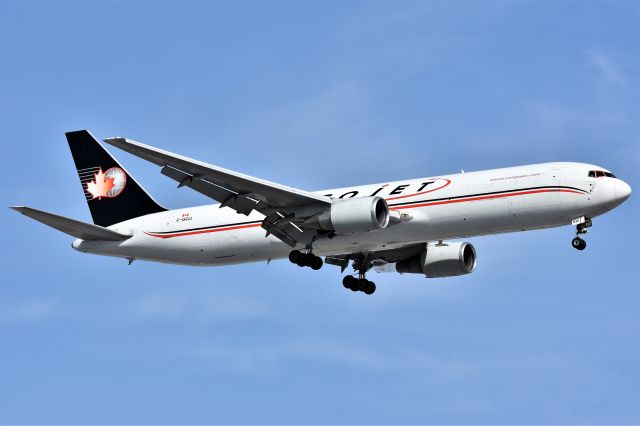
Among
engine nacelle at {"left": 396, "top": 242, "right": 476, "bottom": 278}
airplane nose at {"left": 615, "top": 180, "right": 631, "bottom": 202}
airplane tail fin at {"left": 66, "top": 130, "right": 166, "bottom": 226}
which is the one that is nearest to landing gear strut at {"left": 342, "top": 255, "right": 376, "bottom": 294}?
engine nacelle at {"left": 396, "top": 242, "right": 476, "bottom": 278}

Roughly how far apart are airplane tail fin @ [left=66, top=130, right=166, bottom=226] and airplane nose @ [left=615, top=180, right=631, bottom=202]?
19529mm

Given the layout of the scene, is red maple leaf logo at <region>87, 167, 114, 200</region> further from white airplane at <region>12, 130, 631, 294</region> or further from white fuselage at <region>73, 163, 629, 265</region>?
white fuselage at <region>73, 163, 629, 265</region>

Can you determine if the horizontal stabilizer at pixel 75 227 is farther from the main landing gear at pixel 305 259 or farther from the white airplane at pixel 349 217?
the main landing gear at pixel 305 259

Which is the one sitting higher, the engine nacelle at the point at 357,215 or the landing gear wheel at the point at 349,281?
the landing gear wheel at the point at 349,281

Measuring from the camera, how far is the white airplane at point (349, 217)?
41250 mm

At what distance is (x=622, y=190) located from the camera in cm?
4122

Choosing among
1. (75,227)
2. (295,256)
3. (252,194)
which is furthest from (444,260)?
(75,227)

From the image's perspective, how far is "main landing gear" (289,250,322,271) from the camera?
146ft

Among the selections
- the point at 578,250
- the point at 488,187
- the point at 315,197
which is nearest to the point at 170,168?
the point at 315,197

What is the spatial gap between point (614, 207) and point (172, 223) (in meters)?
18.1

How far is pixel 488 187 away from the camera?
137ft

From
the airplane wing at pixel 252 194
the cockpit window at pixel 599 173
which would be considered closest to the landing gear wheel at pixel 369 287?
the airplane wing at pixel 252 194

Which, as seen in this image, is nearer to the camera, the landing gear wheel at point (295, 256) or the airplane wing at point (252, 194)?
the airplane wing at point (252, 194)

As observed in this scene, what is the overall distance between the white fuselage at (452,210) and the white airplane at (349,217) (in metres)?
0.04
